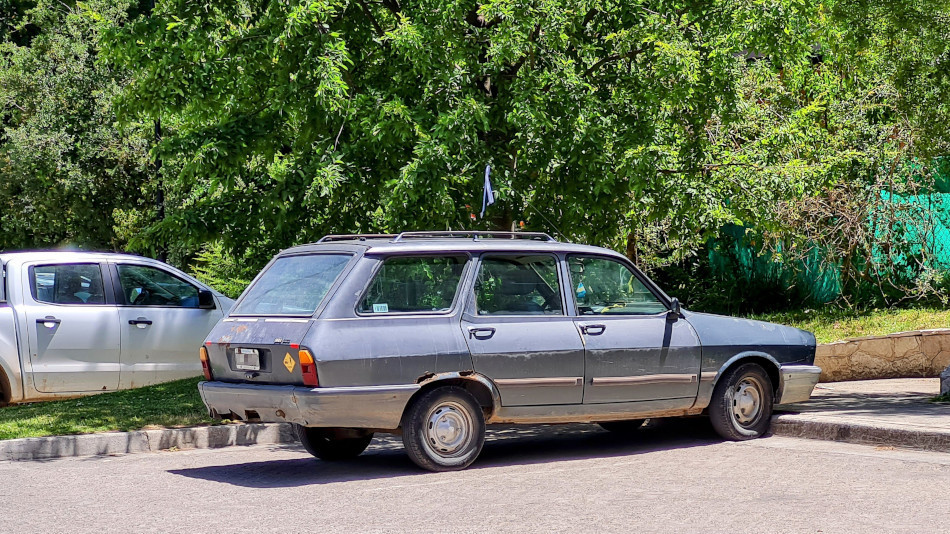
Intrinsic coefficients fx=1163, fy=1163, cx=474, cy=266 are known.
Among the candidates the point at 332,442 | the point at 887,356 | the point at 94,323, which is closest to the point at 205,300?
the point at 94,323

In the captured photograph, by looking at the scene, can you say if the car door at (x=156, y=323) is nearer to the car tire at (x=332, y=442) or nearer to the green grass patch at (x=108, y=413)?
the green grass patch at (x=108, y=413)

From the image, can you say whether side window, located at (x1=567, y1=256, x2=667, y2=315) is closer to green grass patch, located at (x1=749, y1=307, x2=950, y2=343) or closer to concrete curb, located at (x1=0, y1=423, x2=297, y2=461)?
concrete curb, located at (x1=0, y1=423, x2=297, y2=461)

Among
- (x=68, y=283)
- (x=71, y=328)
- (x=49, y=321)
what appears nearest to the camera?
(x=49, y=321)

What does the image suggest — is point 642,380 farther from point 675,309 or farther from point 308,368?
point 308,368

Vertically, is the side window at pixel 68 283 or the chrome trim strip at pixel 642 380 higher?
the side window at pixel 68 283

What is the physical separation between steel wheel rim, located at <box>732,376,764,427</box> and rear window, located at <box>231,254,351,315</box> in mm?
3665

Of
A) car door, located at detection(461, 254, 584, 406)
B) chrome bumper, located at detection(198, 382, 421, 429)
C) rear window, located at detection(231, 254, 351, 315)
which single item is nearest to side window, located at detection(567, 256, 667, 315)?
car door, located at detection(461, 254, 584, 406)

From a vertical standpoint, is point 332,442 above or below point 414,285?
below

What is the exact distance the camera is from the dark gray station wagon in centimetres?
828

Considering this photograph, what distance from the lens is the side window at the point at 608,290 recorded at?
9.45m

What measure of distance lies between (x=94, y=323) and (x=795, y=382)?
7.51 metres

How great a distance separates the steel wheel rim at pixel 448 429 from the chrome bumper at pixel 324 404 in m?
0.29

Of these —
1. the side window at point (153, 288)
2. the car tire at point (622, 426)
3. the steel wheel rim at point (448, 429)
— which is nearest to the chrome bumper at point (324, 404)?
the steel wheel rim at point (448, 429)

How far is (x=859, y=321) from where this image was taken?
51.2 feet
